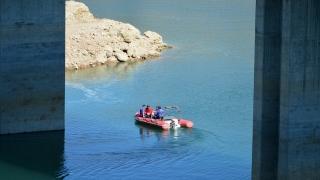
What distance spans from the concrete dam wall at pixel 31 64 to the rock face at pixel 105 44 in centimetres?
1286

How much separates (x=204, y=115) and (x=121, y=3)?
43.5 m

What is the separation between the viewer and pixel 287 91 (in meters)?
25.8

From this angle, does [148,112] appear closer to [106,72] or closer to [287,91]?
[106,72]

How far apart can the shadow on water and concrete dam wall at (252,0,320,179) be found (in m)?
6.98

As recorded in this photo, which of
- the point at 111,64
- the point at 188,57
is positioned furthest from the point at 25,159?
the point at 188,57

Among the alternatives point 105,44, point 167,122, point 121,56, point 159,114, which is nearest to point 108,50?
point 105,44

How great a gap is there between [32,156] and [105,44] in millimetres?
17742

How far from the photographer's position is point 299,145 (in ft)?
86.1

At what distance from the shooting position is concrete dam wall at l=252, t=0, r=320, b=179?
2570cm

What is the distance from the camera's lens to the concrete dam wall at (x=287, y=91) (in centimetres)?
2570

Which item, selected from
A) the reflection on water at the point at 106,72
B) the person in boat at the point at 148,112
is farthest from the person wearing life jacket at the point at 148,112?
the reflection on water at the point at 106,72

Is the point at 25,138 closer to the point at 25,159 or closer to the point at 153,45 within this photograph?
the point at 25,159

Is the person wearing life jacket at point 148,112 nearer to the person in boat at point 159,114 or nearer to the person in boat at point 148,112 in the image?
the person in boat at point 148,112

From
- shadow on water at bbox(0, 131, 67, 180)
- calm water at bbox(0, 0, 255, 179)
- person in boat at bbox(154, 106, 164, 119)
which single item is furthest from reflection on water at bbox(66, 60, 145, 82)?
shadow on water at bbox(0, 131, 67, 180)
